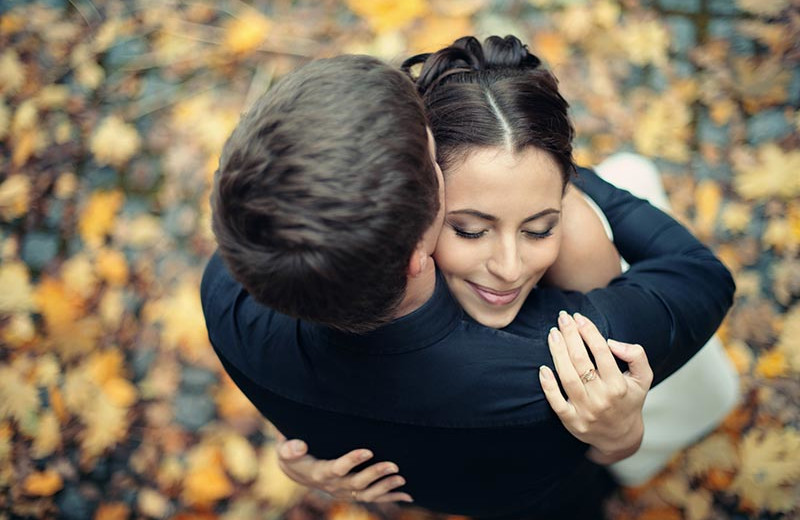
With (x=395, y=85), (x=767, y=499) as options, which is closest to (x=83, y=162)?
(x=395, y=85)

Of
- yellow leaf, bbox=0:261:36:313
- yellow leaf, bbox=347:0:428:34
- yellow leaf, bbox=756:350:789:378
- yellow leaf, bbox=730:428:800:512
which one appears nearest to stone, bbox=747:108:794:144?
yellow leaf, bbox=756:350:789:378

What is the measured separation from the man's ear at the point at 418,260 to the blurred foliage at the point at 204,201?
5.64 feet

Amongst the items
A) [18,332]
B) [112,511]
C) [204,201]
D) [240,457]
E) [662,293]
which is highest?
[662,293]

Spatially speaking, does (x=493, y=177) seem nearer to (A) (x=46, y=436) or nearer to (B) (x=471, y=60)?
(B) (x=471, y=60)

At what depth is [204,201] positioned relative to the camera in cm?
349

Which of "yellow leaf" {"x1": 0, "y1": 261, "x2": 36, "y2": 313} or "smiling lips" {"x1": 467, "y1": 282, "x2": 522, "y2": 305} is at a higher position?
"smiling lips" {"x1": 467, "y1": 282, "x2": 522, "y2": 305}

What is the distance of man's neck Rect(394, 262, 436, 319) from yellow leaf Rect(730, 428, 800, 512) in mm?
1983

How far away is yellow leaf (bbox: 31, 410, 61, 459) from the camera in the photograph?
3.09 metres

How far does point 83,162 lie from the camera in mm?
3631

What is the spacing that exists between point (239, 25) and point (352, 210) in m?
2.99

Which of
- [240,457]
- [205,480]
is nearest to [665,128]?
[240,457]

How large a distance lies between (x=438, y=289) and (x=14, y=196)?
9.48 feet

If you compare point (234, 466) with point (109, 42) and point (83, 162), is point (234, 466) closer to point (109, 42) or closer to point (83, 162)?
point (83, 162)

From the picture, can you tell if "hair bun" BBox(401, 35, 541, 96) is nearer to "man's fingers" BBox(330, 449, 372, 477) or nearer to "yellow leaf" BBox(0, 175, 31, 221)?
"man's fingers" BBox(330, 449, 372, 477)
